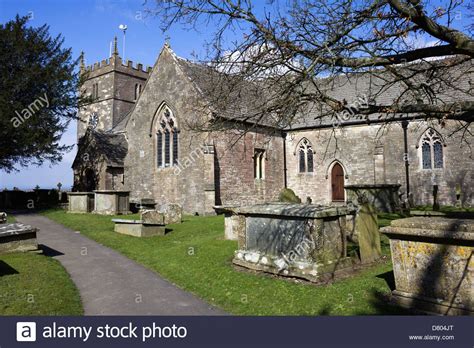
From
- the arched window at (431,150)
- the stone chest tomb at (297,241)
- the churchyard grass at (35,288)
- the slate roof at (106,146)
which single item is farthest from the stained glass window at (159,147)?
the arched window at (431,150)

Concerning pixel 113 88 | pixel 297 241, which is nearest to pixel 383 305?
pixel 297 241

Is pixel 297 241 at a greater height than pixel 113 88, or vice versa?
pixel 113 88

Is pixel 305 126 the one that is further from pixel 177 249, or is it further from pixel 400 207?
pixel 177 249

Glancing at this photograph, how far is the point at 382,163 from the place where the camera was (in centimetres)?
2212

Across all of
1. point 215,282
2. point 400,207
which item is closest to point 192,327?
point 215,282

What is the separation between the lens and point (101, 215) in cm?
1906

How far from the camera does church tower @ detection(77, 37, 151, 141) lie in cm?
3750

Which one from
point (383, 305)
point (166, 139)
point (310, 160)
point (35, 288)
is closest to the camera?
point (383, 305)

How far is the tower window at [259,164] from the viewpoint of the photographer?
23.8 meters

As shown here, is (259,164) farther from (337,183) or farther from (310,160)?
(337,183)

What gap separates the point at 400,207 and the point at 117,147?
19.0 m

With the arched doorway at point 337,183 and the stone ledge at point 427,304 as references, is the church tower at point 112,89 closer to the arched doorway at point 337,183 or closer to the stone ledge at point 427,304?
the arched doorway at point 337,183

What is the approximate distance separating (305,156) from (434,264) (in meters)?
20.8

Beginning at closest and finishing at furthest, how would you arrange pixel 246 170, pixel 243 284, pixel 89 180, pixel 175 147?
pixel 243 284, pixel 175 147, pixel 246 170, pixel 89 180
